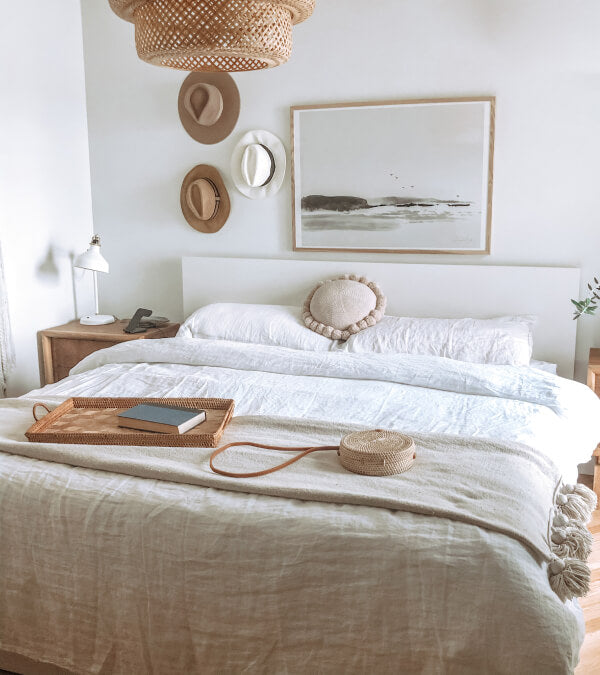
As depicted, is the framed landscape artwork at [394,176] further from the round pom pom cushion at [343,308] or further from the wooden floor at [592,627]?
the wooden floor at [592,627]

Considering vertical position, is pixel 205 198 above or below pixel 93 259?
above

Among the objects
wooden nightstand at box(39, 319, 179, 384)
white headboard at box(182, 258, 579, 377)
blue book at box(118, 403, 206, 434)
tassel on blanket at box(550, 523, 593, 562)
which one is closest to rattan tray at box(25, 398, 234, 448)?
blue book at box(118, 403, 206, 434)

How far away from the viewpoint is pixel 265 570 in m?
1.51

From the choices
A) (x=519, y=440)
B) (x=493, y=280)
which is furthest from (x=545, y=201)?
(x=519, y=440)

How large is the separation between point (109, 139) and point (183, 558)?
2.89 meters

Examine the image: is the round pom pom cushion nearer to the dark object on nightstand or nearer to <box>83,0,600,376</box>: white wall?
<box>83,0,600,376</box>: white wall

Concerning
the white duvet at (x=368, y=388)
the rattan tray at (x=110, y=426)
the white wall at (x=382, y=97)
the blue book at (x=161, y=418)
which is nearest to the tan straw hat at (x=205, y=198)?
the white wall at (x=382, y=97)

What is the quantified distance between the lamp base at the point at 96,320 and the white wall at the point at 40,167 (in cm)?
17

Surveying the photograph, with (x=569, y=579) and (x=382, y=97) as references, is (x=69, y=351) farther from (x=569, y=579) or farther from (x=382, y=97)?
(x=569, y=579)

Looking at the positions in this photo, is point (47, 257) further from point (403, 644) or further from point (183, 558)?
point (403, 644)

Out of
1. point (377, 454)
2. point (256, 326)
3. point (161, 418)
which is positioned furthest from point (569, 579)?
point (256, 326)

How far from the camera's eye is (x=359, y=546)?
1489mm

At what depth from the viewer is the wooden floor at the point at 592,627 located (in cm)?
196

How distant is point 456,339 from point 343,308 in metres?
0.51
